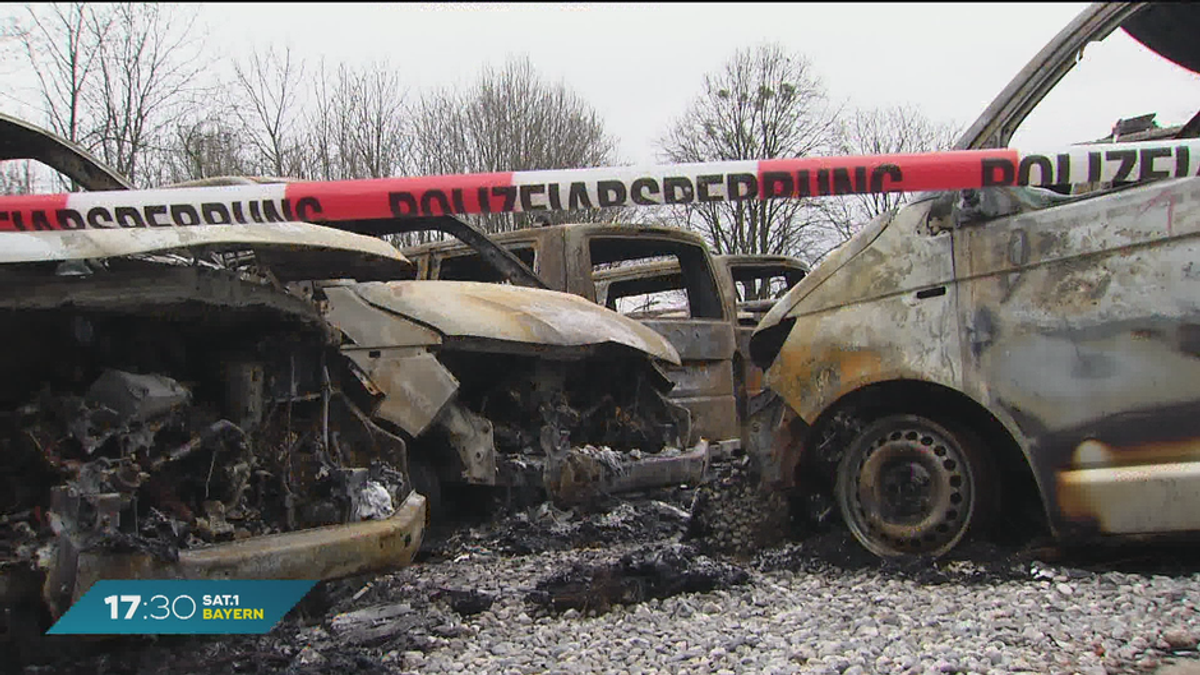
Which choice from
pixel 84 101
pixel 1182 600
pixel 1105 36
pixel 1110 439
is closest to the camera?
pixel 1182 600

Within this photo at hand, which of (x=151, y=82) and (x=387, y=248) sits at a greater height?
(x=151, y=82)

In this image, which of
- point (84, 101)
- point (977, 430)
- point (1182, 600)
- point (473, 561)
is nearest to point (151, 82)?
point (84, 101)

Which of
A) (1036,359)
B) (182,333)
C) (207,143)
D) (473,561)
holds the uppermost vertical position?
(207,143)

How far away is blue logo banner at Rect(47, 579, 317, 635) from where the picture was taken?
2.42 m

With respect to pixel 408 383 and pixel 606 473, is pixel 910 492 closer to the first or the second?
pixel 606 473

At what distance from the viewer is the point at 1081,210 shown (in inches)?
136

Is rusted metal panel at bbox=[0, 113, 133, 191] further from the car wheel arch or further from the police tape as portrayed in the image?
the car wheel arch

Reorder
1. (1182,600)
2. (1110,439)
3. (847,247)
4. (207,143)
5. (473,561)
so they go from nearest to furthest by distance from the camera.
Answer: (1182,600) → (1110,439) → (847,247) → (473,561) → (207,143)

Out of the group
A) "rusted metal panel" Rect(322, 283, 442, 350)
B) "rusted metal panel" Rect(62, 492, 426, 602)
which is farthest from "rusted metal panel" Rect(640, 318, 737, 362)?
"rusted metal panel" Rect(62, 492, 426, 602)

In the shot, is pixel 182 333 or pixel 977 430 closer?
pixel 182 333

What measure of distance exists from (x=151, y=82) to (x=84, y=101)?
3.66 feet

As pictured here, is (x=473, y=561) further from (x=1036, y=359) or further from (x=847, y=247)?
(x=1036, y=359)

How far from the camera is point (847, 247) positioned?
4098 mm

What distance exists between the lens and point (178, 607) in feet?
8.32
